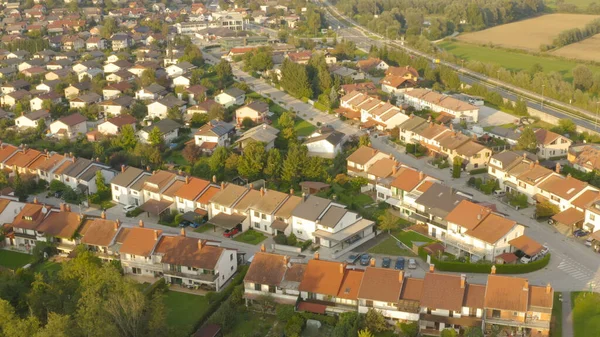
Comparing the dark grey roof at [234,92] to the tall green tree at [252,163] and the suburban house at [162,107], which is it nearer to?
the suburban house at [162,107]

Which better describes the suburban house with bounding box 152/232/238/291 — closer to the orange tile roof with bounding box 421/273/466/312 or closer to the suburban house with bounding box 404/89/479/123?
the orange tile roof with bounding box 421/273/466/312

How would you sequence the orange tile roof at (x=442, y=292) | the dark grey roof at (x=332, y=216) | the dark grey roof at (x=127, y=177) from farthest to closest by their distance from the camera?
the dark grey roof at (x=127, y=177) < the dark grey roof at (x=332, y=216) < the orange tile roof at (x=442, y=292)

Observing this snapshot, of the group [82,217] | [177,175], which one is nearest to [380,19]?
[177,175]

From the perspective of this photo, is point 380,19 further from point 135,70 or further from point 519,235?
point 519,235

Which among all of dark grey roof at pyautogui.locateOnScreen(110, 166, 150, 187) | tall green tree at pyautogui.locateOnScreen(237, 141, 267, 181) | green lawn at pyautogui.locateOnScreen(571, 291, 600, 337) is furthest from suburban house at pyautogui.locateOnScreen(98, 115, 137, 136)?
green lawn at pyautogui.locateOnScreen(571, 291, 600, 337)

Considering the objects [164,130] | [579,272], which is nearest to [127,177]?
[164,130]

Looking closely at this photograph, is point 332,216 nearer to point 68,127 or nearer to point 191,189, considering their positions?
point 191,189

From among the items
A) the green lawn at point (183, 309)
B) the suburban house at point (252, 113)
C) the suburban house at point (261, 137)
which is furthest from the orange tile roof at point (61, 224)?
the suburban house at point (252, 113)

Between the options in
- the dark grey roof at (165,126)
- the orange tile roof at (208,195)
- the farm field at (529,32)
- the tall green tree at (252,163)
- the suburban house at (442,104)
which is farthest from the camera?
the farm field at (529,32)
